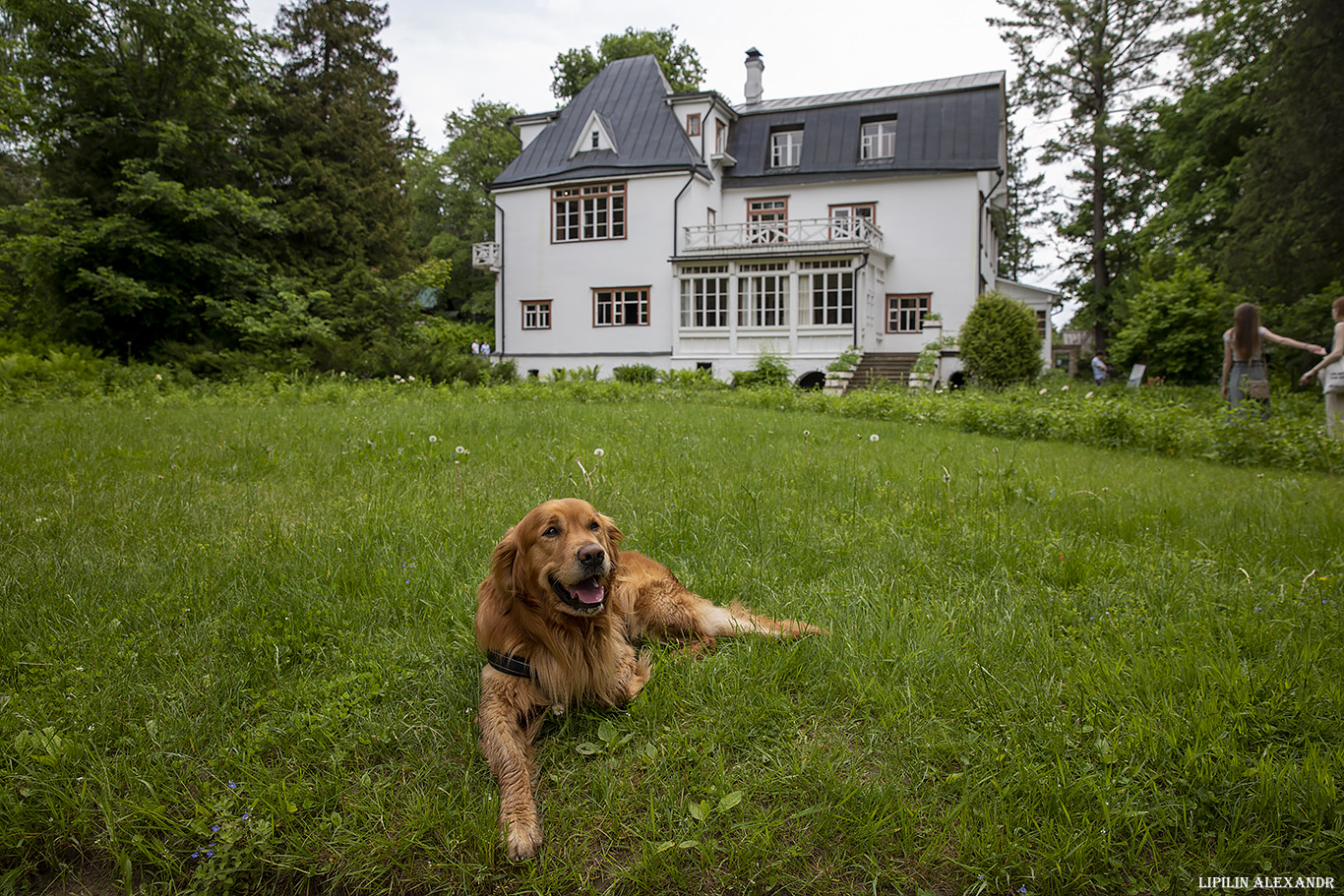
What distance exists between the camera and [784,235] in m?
26.3

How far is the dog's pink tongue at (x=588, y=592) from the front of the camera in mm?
2521

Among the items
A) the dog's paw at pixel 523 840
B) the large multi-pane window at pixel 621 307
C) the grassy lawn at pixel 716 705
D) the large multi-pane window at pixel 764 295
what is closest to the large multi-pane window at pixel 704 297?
the large multi-pane window at pixel 764 295

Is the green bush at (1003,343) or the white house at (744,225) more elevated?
the white house at (744,225)

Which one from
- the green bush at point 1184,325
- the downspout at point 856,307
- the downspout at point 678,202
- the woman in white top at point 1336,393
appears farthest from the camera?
the downspout at point 678,202

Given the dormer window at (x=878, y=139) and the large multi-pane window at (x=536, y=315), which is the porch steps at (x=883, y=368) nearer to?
the dormer window at (x=878, y=139)

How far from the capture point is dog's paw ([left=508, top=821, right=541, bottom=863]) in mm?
2112

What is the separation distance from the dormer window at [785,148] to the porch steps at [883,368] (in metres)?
8.76

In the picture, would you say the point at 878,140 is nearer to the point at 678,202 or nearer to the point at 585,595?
the point at 678,202

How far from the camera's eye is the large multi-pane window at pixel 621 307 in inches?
1093

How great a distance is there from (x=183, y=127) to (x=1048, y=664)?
2091 centimetres

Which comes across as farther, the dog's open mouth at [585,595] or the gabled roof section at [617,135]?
the gabled roof section at [617,135]

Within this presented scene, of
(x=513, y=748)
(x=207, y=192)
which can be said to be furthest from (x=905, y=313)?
(x=513, y=748)

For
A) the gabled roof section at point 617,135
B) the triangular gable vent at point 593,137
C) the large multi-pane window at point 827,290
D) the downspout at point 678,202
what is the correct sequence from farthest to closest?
the triangular gable vent at point 593,137 < the gabled roof section at point 617,135 < the downspout at point 678,202 < the large multi-pane window at point 827,290

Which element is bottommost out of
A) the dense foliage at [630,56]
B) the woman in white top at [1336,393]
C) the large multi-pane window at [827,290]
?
the woman in white top at [1336,393]
